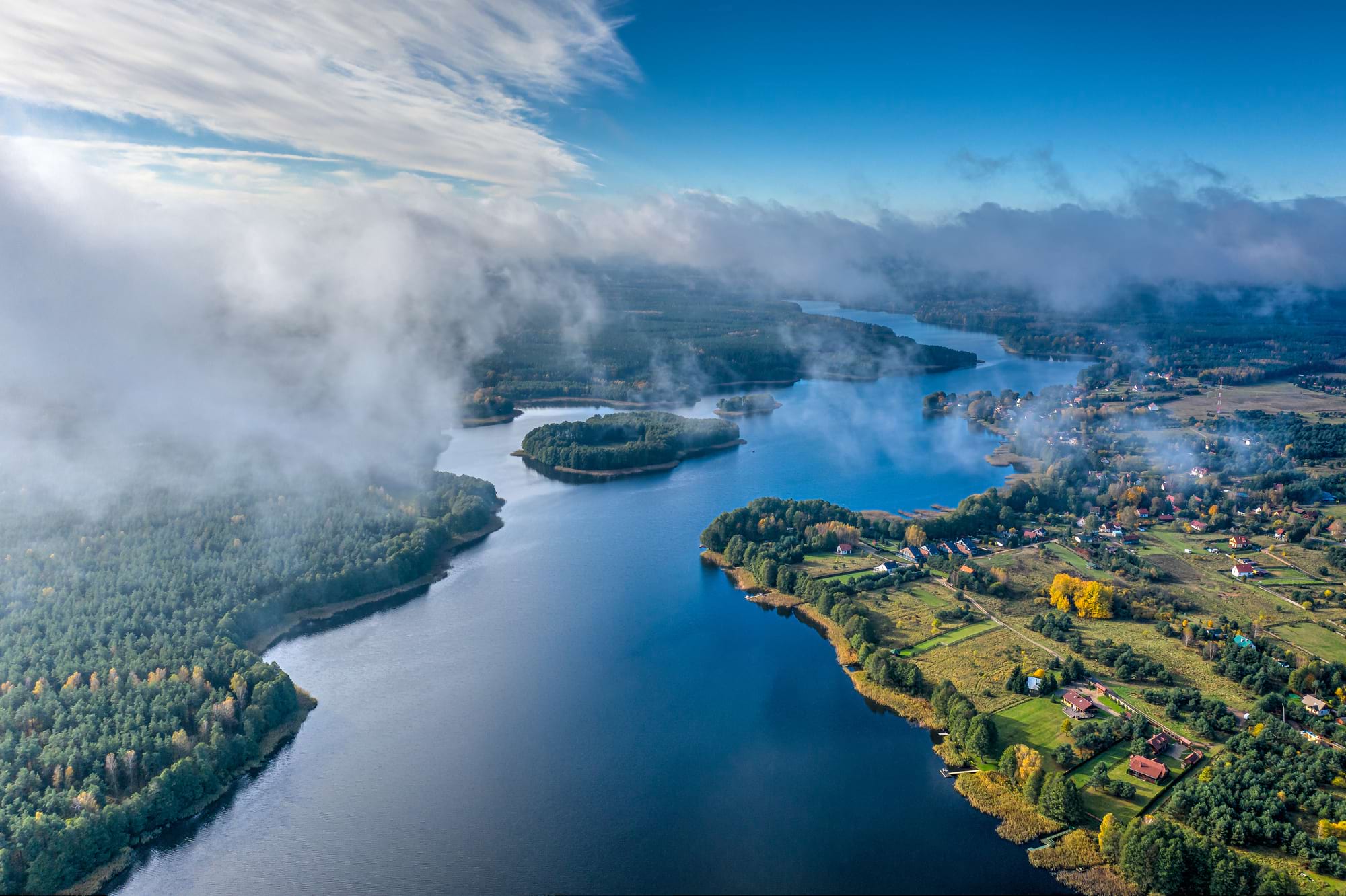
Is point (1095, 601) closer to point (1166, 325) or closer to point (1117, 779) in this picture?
point (1117, 779)

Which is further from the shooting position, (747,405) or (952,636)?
(747,405)

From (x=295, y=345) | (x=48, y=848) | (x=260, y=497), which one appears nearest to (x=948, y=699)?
(x=48, y=848)

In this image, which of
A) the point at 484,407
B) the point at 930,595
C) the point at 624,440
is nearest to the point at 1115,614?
the point at 930,595

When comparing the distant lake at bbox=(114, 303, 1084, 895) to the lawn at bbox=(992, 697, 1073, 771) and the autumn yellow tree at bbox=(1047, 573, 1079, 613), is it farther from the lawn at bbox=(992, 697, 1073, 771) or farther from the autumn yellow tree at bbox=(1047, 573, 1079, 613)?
the autumn yellow tree at bbox=(1047, 573, 1079, 613)

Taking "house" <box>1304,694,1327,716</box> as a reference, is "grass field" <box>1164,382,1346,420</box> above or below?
above

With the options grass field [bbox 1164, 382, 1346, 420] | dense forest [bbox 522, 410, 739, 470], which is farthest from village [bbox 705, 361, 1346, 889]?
dense forest [bbox 522, 410, 739, 470]

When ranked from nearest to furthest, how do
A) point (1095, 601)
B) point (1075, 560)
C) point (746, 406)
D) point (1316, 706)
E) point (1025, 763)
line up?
1. point (1025, 763)
2. point (1316, 706)
3. point (1095, 601)
4. point (1075, 560)
5. point (746, 406)
